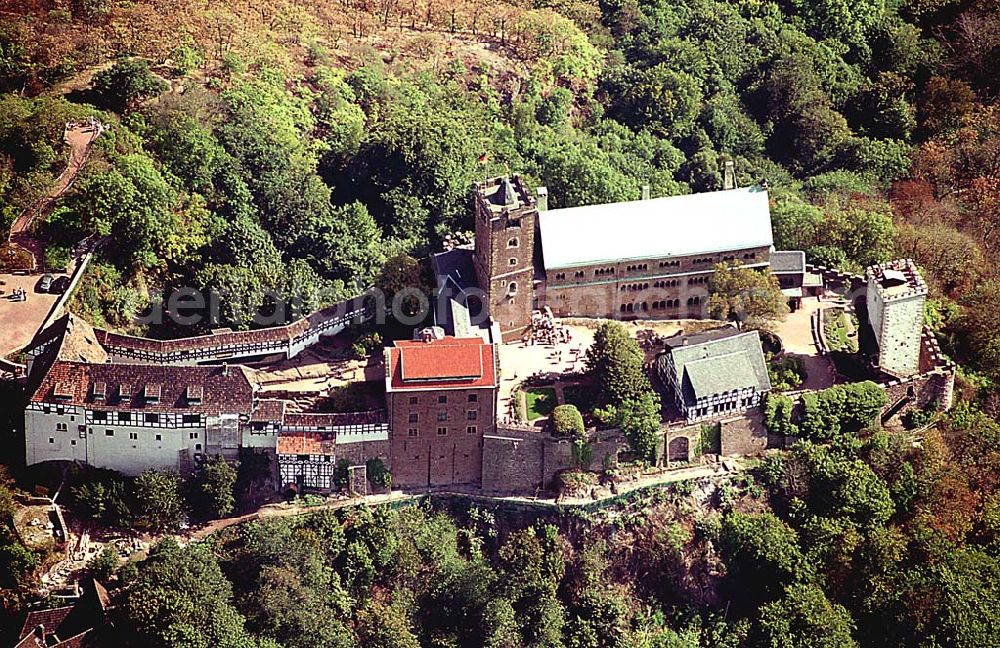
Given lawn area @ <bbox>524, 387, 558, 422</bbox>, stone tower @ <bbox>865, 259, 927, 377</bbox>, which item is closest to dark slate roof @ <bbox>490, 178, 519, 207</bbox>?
lawn area @ <bbox>524, 387, 558, 422</bbox>

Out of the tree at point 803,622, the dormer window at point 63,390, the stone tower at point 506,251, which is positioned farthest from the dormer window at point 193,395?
the tree at point 803,622

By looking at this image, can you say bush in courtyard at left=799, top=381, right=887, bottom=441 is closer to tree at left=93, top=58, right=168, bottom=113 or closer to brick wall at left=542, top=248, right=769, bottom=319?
brick wall at left=542, top=248, right=769, bottom=319

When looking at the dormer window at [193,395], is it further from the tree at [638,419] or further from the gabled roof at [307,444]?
the tree at [638,419]

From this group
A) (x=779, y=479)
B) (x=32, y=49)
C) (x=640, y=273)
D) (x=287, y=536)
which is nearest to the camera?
(x=287, y=536)

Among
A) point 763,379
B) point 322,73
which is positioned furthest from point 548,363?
point 322,73

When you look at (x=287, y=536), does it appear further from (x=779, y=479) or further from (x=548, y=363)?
(x=779, y=479)

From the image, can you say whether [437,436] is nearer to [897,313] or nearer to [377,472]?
[377,472]
